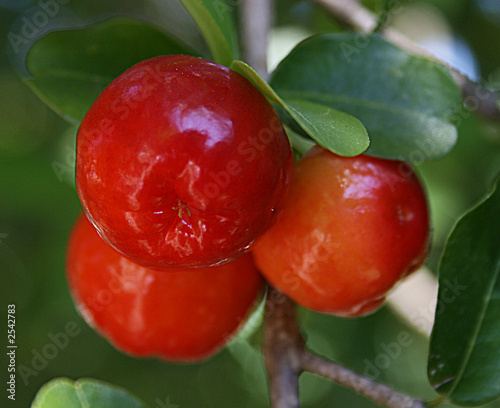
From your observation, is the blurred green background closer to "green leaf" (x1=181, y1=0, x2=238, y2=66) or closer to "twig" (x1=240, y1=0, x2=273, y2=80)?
"twig" (x1=240, y1=0, x2=273, y2=80)

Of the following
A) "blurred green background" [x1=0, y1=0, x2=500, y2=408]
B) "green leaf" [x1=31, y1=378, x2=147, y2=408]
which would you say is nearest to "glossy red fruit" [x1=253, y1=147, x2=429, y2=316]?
"green leaf" [x1=31, y1=378, x2=147, y2=408]

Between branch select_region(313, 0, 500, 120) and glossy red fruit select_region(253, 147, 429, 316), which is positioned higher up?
branch select_region(313, 0, 500, 120)

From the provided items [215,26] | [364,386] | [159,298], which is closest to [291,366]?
[364,386]

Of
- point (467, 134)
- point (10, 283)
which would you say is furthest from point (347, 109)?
point (10, 283)

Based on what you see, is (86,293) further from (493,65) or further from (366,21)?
(493,65)

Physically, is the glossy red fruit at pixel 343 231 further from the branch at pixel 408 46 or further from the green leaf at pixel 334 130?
the branch at pixel 408 46
